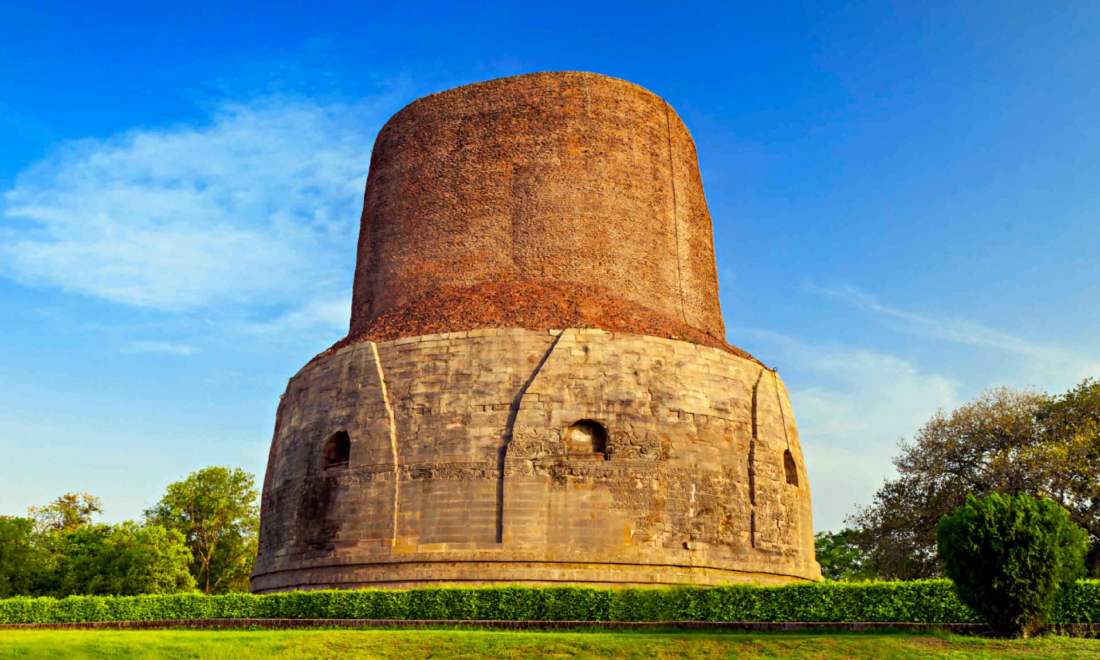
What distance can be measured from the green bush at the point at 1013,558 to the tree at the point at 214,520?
32319mm

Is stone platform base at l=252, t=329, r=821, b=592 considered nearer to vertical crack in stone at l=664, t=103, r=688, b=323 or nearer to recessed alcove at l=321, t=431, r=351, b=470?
recessed alcove at l=321, t=431, r=351, b=470

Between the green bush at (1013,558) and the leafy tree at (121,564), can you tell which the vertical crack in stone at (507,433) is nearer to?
the green bush at (1013,558)

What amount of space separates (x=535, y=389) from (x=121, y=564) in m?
21.4

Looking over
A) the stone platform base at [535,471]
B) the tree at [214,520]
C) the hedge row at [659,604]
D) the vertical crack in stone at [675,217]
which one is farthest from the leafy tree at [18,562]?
the vertical crack in stone at [675,217]

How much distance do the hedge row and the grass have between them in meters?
1.38

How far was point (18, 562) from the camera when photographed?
33.4 m

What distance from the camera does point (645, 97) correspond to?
1033 inches

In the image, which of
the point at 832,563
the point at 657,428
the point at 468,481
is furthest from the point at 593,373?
the point at 832,563

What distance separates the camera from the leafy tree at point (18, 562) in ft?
108

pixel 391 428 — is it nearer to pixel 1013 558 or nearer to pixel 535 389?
pixel 535 389

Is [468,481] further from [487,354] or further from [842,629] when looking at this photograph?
[842,629]

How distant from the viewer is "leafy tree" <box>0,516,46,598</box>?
1300 inches

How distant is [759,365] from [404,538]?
9091 millimetres

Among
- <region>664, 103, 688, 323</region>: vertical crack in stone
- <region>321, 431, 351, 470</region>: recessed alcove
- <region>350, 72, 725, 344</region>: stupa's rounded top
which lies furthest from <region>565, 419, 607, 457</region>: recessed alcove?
<region>664, 103, 688, 323</region>: vertical crack in stone
